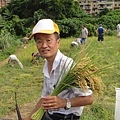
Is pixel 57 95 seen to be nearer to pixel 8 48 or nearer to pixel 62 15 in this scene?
pixel 8 48

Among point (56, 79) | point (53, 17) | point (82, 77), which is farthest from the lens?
point (53, 17)

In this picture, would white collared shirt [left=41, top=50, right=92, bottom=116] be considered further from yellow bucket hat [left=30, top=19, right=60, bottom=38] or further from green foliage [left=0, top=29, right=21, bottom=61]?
green foliage [left=0, top=29, right=21, bottom=61]

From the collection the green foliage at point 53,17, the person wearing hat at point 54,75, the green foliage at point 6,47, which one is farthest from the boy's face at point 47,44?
the green foliage at point 53,17

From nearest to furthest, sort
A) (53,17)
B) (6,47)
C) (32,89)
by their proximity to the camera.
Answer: (32,89), (6,47), (53,17)

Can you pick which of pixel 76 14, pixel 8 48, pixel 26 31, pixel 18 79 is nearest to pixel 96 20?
pixel 76 14

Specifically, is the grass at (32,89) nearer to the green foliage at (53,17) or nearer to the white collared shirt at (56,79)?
the white collared shirt at (56,79)

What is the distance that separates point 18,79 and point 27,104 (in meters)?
2.23

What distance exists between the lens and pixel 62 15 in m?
25.3

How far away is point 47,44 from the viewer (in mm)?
1805

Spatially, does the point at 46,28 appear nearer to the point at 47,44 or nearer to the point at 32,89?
the point at 47,44

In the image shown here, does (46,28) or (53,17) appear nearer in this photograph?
(46,28)

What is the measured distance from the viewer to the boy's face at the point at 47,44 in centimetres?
180

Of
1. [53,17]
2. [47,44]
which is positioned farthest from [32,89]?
[53,17]

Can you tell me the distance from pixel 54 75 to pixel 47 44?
21 centimetres
